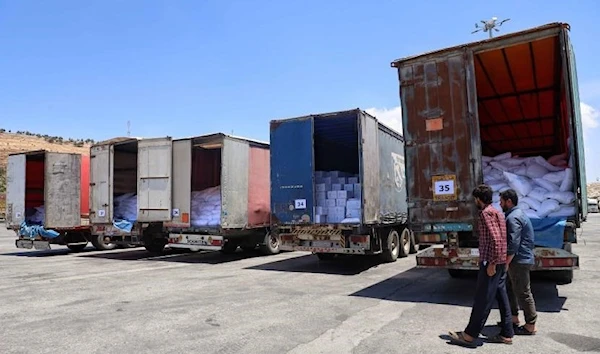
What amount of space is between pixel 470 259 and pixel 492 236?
70.5 inches

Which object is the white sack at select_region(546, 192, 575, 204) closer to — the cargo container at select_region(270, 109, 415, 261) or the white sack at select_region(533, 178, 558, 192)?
the white sack at select_region(533, 178, 558, 192)

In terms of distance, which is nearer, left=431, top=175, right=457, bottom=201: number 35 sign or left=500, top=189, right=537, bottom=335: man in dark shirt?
left=500, top=189, right=537, bottom=335: man in dark shirt

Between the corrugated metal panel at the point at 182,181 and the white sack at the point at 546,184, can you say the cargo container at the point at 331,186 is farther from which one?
the white sack at the point at 546,184

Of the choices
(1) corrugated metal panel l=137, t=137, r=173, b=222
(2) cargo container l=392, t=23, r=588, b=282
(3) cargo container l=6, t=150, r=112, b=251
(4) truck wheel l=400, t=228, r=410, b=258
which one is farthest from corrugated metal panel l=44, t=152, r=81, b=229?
(2) cargo container l=392, t=23, r=588, b=282

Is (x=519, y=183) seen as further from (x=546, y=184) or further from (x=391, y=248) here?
(x=391, y=248)

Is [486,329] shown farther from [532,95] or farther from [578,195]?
[532,95]

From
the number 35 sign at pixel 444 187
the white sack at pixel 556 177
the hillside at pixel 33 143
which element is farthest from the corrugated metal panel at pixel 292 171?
the hillside at pixel 33 143

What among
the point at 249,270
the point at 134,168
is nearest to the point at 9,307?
the point at 249,270

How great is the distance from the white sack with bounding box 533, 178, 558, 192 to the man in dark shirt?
1994 mm

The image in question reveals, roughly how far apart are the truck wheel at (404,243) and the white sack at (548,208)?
5510 mm

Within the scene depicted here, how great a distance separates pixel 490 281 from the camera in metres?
4.65

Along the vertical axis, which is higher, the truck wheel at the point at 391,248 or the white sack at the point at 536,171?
the white sack at the point at 536,171

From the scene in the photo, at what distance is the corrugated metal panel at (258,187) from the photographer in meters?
12.3

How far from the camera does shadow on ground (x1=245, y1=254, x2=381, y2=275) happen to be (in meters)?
9.99
